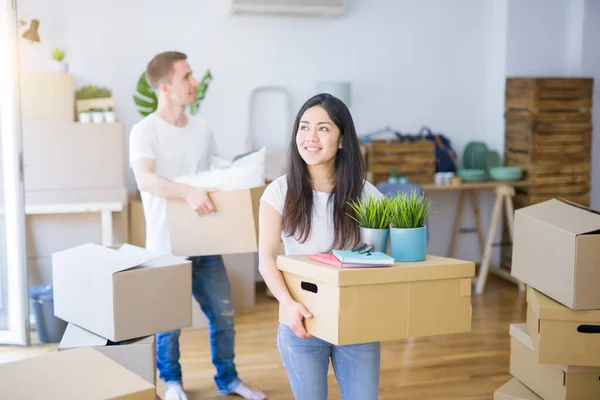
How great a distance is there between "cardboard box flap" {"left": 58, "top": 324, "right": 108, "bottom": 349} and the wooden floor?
77 cm

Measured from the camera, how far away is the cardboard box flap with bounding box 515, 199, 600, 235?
93.9 inches

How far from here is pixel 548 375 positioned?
2.67 metres

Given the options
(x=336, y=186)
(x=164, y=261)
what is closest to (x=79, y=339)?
(x=164, y=261)

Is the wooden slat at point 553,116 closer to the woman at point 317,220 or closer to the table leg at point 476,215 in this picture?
the table leg at point 476,215

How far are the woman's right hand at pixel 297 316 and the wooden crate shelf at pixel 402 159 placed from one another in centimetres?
335

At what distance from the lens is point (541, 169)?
5.12 meters

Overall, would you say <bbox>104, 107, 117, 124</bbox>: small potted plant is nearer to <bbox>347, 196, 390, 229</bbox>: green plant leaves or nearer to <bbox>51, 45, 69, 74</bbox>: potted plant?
<bbox>51, 45, 69, 74</bbox>: potted plant

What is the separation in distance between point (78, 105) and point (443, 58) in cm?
261

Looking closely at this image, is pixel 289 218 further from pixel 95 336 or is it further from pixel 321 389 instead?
pixel 95 336

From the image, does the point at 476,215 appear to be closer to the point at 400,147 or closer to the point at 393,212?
the point at 400,147

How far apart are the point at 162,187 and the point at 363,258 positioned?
4.09ft

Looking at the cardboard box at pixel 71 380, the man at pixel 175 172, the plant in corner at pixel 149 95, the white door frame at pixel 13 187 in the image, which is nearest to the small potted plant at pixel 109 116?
the plant in corner at pixel 149 95

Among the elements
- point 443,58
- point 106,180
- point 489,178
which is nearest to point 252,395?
point 106,180

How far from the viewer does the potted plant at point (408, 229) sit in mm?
1843
